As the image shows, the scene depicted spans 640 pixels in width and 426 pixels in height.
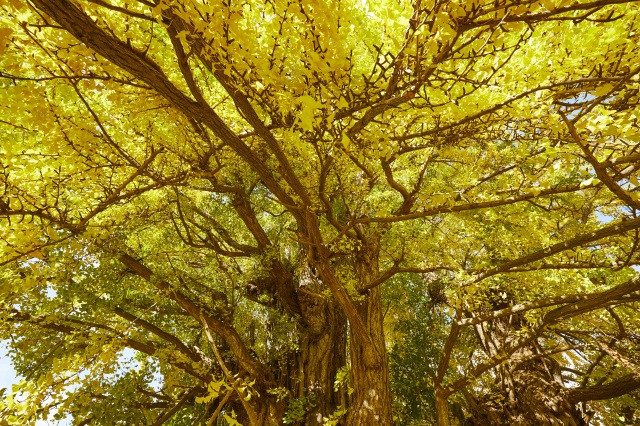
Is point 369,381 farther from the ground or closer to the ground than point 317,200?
closer to the ground

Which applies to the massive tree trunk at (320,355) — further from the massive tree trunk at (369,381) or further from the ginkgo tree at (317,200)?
the massive tree trunk at (369,381)

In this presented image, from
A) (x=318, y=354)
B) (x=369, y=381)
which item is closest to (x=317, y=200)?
(x=369, y=381)

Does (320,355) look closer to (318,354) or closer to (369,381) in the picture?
(318,354)

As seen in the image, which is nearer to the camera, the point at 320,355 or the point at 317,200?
the point at 317,200

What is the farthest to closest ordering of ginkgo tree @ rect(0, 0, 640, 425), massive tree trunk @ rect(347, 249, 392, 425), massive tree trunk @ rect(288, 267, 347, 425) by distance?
massive tree trunk @ rect(288, 267, 347, 425) → massive tree trunk @ rect(347, 249, 392, 425) → ginkgo tree @ rect(0, 0, 640, 425)

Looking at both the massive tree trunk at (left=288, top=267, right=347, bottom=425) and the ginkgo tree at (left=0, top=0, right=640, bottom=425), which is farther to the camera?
the massive tree trunk at (left=288, top=267, right=347, bottom=425)

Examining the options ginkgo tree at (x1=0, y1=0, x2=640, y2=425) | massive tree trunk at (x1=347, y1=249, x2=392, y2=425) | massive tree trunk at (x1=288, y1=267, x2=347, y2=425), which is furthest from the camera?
massive tree trunk at (x1=288, y1=267, x2=347, y2=425)

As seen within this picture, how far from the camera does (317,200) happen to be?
5016 mm

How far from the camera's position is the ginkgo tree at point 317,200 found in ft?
6.93

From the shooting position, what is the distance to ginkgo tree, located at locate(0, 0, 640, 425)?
2.11m

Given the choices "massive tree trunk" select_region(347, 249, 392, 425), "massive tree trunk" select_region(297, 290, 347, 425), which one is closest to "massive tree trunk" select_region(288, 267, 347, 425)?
"massive tree trunk" select_region(297, 290, 347, 425)

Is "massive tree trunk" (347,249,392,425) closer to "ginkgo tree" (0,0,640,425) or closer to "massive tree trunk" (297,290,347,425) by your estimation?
"ginkgo tree" (0,0,640,425)

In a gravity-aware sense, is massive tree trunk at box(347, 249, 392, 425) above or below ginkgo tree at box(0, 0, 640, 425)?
below

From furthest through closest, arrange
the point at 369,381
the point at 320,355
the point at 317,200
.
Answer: the point at 320,355 → the point at 317,200 → the point at 369,381
